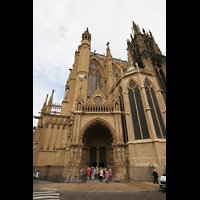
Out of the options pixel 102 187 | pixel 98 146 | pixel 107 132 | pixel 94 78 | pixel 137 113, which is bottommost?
pixel 102 187

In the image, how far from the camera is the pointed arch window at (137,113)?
13.2 m

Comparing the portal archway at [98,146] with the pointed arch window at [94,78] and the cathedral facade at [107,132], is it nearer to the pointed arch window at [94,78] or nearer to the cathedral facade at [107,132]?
the cathedral facade at [107,132]

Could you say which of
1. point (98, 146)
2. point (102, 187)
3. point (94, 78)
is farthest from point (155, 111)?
point (94, 78)

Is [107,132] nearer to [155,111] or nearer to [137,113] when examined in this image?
[137,113]

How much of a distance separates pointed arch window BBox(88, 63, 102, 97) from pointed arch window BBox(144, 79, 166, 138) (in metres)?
10.4

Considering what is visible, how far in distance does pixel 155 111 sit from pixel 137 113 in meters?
2.30

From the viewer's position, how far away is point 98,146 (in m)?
15.5

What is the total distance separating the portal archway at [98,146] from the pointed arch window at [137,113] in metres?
3.61

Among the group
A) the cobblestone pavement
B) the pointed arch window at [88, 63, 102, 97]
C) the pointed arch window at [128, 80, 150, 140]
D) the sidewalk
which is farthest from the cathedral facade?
the cobblestone pavement
